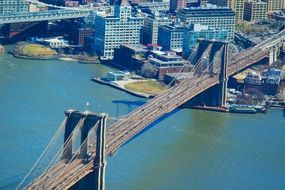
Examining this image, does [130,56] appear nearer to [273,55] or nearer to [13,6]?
[273,55]

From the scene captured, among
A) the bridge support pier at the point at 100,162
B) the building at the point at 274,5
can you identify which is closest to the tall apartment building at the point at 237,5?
the building at the point at 274,5

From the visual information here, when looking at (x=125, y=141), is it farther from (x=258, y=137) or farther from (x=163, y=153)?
(x=258, y=137)

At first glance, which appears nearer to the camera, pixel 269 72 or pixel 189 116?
pixel 189 116

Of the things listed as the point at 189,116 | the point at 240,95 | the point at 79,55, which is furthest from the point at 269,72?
the point at 79,55

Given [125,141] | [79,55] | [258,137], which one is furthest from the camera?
[79,55]

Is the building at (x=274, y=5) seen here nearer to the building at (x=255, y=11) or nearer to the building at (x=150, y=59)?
the building at (x=255, y=11)

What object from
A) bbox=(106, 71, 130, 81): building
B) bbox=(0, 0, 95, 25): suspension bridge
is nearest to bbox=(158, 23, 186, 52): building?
bbox=(106, 71, 130, 81): building
